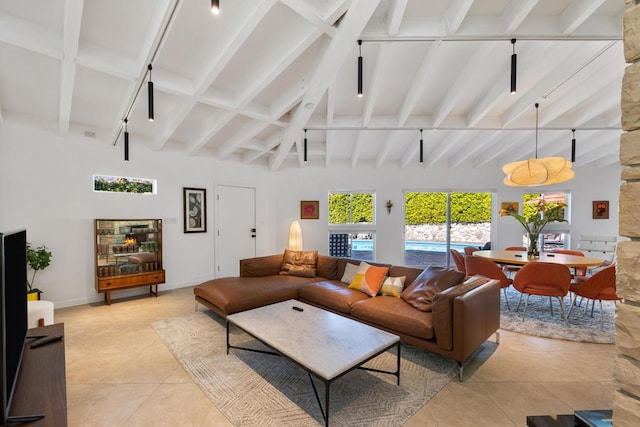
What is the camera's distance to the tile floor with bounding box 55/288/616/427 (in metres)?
1.94

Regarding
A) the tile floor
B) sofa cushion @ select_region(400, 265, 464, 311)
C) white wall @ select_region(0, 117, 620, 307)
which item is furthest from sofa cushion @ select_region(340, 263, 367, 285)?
white wall @ select_region(0, 117, 620, 307)

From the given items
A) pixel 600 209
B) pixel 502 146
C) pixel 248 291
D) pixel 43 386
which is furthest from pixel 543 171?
pixel 43 386

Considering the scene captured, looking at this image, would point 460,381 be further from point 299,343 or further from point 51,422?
point 51,422

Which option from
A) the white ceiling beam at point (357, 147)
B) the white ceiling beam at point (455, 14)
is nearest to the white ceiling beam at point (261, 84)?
the white ceiling beam at point (455, 14)

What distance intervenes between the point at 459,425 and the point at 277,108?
393 centimetres

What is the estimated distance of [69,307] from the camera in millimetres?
4141

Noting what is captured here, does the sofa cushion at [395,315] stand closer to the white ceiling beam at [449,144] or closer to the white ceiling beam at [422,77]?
the white ceiling beam at [422,77]

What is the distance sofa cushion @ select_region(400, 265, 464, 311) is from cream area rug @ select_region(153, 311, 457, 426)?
500 millimetres

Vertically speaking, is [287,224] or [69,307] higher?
[287,224]

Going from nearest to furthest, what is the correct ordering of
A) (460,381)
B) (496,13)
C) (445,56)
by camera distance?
(460,381) → (496,13) → (445,56)

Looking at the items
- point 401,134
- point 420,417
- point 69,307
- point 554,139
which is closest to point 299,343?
point 420,417

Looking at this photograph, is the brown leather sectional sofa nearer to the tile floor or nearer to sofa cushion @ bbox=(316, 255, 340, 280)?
sofa cushion @ bbox=(316, 255, 340, 280)

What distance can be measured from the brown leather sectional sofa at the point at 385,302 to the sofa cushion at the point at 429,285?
0.06 metres

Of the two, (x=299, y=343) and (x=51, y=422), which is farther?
(x=299, y=343)
